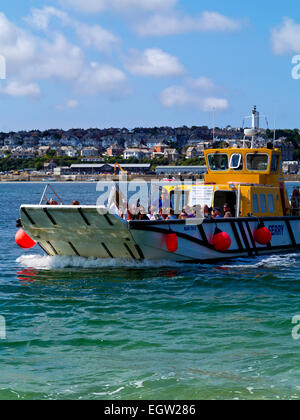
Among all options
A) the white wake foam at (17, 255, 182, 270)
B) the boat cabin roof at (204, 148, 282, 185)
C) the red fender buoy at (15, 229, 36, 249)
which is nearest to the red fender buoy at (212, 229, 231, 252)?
the white wake foam at (17, 255, 182, 270)

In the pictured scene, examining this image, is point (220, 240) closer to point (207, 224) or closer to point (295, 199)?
point (207, 224)

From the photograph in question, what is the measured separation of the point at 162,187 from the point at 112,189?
13.5 feet

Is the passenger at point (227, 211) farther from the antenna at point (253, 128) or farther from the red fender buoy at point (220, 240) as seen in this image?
the antenna at point (253, 128)

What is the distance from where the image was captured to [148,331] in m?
10.6

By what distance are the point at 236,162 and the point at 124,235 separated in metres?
6.07

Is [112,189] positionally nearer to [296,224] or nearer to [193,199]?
[193,199]

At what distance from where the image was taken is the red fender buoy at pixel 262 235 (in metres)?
18.3

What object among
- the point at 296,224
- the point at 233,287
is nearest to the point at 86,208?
the point at 233,287

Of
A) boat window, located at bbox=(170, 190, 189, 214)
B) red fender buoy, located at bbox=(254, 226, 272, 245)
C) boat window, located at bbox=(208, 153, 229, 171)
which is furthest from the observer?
boat window, located at bbox=(208, 153, 229, 171)

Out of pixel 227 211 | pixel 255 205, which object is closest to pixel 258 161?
pixel 255 205

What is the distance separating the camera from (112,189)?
1625cm

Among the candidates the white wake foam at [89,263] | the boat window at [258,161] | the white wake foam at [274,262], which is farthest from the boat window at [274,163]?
the white wake foam at [89,263]

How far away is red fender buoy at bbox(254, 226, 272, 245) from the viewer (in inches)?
721

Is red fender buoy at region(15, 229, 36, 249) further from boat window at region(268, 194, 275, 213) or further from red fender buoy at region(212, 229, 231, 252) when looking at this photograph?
boat window at region(268, 194, 275, 213)
